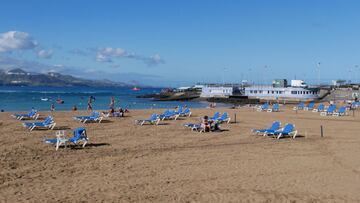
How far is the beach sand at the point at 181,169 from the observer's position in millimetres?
7848

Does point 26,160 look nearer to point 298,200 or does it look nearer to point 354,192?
point 298,200

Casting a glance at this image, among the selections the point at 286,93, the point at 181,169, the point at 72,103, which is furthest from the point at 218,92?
the point at 181,169

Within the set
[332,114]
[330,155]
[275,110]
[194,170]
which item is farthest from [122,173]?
[275,110]

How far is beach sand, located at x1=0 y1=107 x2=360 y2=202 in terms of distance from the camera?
7.85 metres

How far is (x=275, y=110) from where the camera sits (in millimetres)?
34344

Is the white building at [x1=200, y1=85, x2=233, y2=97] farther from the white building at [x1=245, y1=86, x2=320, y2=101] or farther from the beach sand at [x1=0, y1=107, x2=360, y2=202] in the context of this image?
the beach sand at [x1=0, y1=107, x2=360, y2=202]

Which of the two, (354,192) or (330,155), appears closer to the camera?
(354,192)

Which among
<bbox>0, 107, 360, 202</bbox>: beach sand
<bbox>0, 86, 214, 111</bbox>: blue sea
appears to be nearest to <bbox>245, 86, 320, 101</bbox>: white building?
<bbox>0, 86, 214, 111</bbox>: blue sea

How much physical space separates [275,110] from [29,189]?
93.1ft

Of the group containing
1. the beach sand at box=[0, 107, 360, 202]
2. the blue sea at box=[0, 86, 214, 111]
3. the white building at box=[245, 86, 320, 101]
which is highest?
the white building at box=[245, 86, 320, 101]

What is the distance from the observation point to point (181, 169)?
33.2ft

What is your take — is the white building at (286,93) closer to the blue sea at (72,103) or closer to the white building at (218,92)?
the white building at (218,92)

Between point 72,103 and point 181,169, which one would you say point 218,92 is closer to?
point 72,103

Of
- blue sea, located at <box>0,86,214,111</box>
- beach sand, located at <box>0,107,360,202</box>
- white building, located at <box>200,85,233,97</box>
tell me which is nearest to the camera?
beach sand, located at <box>0,107,360,202</box>
